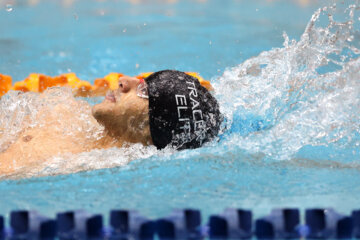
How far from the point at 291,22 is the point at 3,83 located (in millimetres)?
3139

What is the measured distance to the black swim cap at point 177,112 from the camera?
2105 mm

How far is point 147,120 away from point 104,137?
239 mm

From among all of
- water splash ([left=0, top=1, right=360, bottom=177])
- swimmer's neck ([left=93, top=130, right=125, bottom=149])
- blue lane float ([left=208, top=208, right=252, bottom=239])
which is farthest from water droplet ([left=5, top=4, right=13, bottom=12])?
blue lane float ([left=208, top=208, right=252, bottom=239])

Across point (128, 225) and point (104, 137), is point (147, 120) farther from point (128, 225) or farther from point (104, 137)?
point (128, 225)

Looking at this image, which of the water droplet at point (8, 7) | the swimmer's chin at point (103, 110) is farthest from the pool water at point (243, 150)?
the water droplet at point (8, 7)

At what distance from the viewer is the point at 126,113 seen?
2104mm

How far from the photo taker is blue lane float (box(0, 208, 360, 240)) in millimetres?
1522

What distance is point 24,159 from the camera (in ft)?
6.91

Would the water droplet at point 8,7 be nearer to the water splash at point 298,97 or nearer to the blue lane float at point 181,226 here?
the water splash at point 298,97

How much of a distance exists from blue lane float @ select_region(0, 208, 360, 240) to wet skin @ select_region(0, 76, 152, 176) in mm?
548

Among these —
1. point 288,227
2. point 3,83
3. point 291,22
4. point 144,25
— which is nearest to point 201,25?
point 144,25

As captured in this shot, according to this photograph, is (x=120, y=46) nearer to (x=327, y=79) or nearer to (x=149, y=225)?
(x=327, y=79)

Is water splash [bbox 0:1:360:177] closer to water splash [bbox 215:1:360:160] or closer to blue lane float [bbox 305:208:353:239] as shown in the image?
water splash [bbox 215:1:360:160]

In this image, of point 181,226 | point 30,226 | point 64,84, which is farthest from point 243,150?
point 64,84
